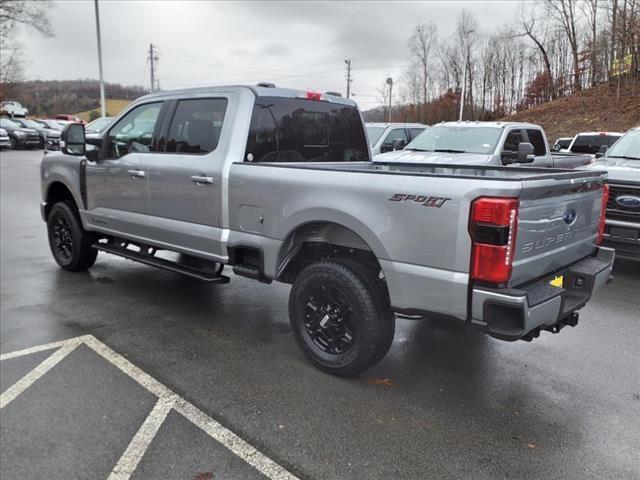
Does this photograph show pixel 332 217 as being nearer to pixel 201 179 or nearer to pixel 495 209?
pixel 495 209

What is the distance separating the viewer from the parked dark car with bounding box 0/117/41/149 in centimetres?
3034

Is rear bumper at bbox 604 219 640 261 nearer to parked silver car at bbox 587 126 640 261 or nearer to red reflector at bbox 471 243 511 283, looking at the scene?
parked silver car at bbox 587 126 640 261

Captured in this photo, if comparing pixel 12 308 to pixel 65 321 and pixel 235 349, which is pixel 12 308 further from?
pixel 235 349

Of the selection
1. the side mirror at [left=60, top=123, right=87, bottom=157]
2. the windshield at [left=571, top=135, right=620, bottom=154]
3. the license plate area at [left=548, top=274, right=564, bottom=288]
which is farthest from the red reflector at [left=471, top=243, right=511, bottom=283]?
the windshield at [left=571, top=135, right=620, bottom=154]

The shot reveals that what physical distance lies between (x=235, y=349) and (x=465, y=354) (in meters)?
1.90

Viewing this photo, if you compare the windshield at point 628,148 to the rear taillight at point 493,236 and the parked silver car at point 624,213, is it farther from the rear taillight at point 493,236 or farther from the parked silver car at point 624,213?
the rear taillight at point 493,236

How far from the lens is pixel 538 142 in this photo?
1053 cm

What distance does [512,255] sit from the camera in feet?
9.62

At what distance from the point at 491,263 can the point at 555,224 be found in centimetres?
72

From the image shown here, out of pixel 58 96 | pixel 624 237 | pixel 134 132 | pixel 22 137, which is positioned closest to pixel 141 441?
pixel 134 132

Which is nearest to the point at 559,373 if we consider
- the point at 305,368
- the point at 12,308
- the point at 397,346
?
the point at 397,346

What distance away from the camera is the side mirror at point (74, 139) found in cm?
573

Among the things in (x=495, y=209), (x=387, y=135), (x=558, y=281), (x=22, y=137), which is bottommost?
(x=558, y=281)

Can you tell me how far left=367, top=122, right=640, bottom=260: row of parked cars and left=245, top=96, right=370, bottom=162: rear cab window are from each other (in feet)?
2.19
